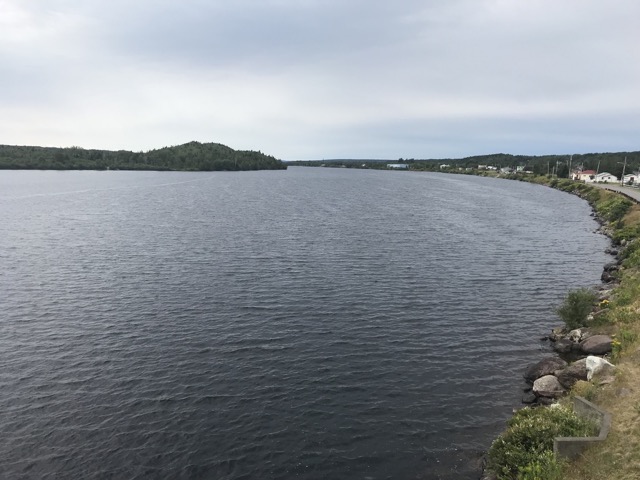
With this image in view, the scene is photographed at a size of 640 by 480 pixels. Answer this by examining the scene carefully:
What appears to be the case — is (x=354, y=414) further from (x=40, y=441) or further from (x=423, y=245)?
(x=423, y=245)

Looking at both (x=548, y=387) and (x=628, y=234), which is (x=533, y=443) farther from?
Result: (x=628, y=234)

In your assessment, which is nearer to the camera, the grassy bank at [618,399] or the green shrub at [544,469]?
the grassy bank at [618,399]

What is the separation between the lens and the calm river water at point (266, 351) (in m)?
23.8

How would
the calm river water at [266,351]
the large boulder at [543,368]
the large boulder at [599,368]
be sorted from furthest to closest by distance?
the large boulder at [543,368] → the large boulder at [599,368] → the calm river water at [266,351]

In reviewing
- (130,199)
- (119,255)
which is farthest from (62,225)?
(130,199)

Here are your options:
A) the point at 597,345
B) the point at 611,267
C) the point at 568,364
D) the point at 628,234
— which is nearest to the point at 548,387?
the point at 568,364

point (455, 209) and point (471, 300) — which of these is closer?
point (471, 300)

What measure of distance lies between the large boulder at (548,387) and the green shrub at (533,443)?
496cm

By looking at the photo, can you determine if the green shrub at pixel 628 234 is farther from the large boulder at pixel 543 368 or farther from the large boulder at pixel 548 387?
the large boulder at pixel 548 387

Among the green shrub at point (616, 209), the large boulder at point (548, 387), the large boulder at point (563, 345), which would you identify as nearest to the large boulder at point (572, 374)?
the large boulder at point (548, 387)

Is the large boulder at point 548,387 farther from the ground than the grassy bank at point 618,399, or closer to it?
closer to it

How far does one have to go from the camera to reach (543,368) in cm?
3106

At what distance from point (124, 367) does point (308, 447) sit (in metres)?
15.8

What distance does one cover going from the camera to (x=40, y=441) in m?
24.3
